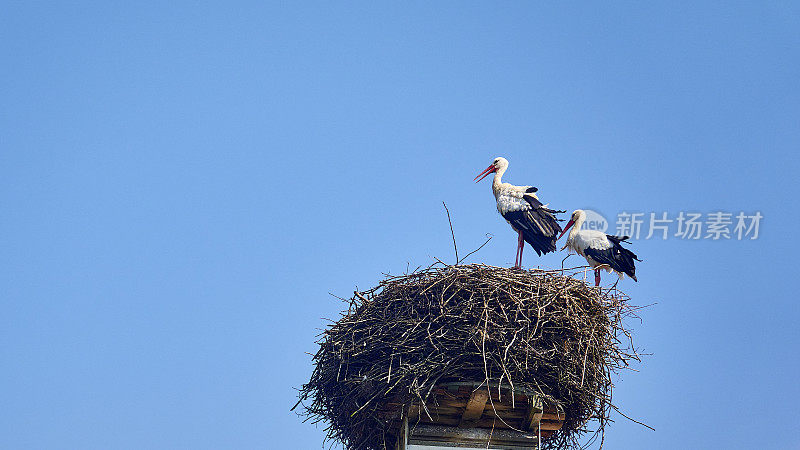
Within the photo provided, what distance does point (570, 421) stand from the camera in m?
8.73

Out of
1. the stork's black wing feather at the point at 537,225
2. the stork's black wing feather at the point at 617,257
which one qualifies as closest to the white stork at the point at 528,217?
the stork's black wing feather at the point at 537,225

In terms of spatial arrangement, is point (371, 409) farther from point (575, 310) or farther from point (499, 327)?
point (575, 310)

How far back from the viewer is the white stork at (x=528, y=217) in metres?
10.1

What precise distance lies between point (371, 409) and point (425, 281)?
126 cm

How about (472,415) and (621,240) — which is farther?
(621,240)

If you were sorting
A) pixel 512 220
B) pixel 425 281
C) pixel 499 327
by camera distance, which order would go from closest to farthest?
1. pixel 499 327
2. pixel 425 281
3. pixel 512 220

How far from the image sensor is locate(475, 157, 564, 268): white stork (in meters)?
10.1

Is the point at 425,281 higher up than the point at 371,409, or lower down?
higher up

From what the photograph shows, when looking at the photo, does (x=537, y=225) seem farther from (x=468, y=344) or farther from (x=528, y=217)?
(x=468, y=344)

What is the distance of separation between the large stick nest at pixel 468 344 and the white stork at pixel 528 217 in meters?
1.48

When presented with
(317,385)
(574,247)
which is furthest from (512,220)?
(317,385)

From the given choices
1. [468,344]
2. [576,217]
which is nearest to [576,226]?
[576,217]

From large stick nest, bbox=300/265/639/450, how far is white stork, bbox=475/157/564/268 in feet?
4.86

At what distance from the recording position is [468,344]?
8062 mm
